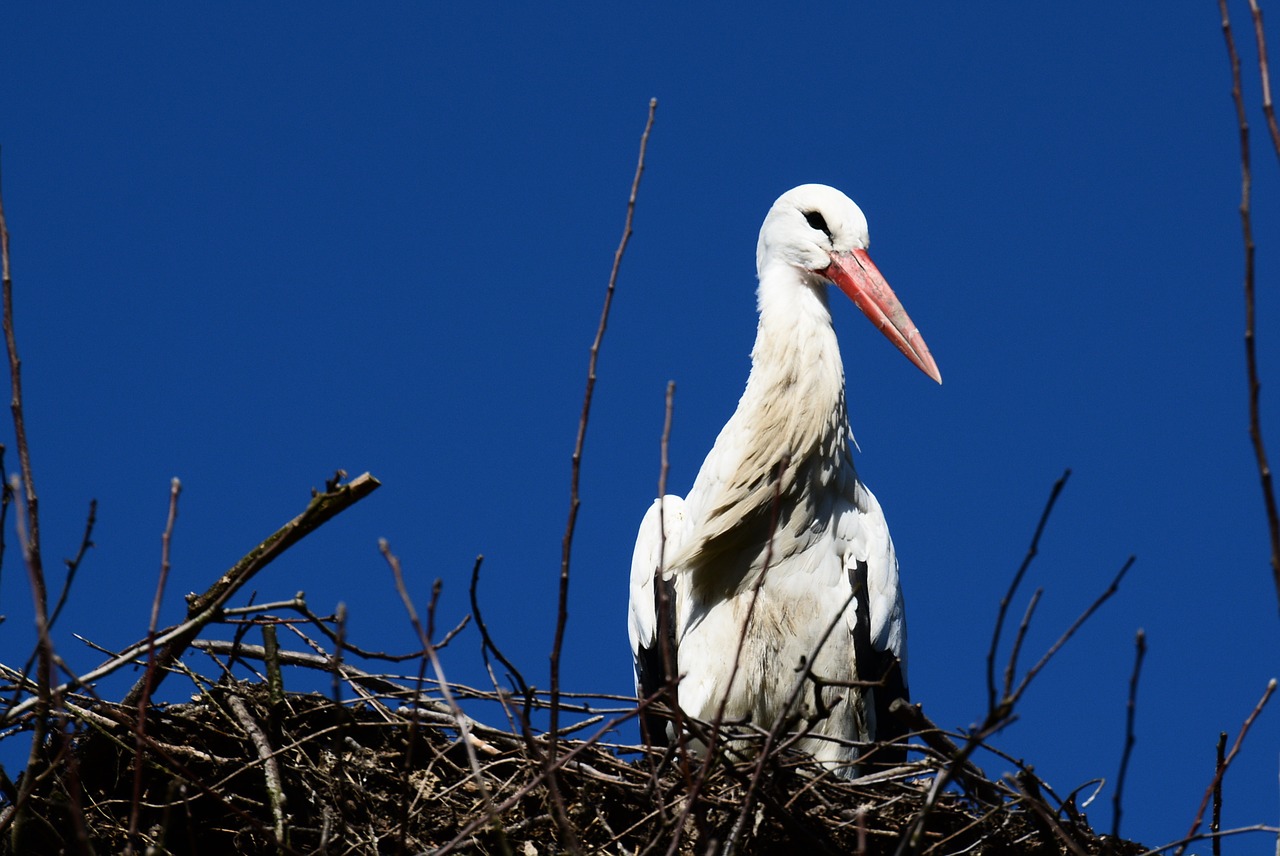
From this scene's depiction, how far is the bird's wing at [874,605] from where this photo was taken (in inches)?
145

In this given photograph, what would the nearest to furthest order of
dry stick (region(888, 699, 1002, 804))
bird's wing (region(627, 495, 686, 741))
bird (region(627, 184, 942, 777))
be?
dry stick (region(888, 699, 1002, 804))
bird (region(627, 184, 942, 777))
bird's wing (region(627, 495, 686, 741))

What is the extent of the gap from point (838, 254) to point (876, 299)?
0.55 feet

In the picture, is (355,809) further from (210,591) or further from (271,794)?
(210,591)

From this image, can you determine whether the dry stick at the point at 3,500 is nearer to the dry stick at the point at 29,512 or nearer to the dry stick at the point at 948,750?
the dry stick at the point at 29,512

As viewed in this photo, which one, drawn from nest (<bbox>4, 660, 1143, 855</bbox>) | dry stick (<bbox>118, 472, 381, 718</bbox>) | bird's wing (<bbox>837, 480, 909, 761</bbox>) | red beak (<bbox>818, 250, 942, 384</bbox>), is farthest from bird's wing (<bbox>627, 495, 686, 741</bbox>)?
Answer: dry stick (<bbox>118, 472, 381, 718</bbox>)

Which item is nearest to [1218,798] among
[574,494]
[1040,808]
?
[1040,808]

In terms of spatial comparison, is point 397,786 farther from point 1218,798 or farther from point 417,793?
point 1218,798

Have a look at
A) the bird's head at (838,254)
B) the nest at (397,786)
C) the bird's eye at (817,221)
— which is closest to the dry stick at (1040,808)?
the nest at (397,786)

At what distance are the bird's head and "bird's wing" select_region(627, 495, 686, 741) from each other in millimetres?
754

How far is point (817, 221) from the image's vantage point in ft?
13.7

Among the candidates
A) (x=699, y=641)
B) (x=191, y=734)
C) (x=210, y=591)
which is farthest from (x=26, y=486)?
(x=699, y=641)

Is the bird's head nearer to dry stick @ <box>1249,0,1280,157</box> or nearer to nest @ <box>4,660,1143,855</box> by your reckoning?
nest @ <box>4,660,1143,855</box>

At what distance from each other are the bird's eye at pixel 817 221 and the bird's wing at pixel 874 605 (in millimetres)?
747

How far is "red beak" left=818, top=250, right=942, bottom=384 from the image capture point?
13.2 feet
